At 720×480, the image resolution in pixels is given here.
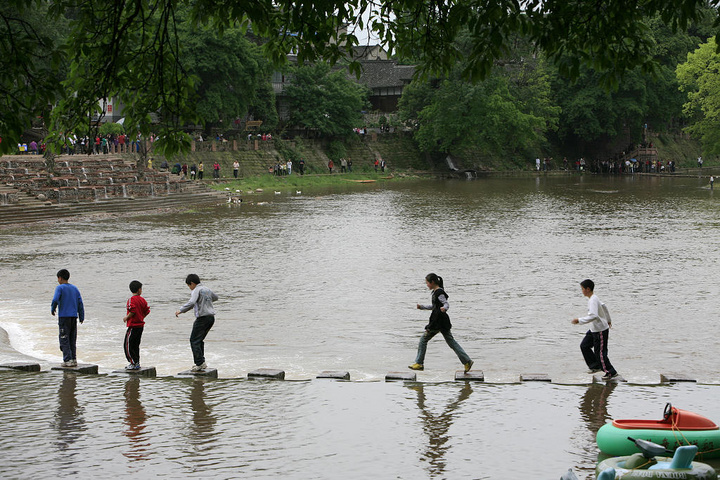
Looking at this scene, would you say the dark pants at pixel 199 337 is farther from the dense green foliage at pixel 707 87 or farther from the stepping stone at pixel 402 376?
the dense green foliage at pixel 707 87

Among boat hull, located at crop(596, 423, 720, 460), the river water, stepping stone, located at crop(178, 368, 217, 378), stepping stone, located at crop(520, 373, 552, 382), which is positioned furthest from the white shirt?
stepping stone, located at crop(178, 368, 217, 378)

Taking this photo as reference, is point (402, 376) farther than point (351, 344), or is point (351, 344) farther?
point (351, 344)

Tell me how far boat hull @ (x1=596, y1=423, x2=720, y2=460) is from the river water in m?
0.29

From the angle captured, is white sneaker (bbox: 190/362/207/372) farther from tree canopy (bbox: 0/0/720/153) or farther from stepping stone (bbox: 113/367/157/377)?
tree canopy (bbox: 0/0/720/153)

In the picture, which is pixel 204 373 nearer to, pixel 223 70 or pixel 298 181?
pixel 223 70

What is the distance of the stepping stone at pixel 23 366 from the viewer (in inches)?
468

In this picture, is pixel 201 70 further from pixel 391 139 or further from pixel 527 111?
pixel 527 111

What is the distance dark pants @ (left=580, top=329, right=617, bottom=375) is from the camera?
11.8m

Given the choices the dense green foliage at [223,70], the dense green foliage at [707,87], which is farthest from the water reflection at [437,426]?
the dense green foliage at [707,87]

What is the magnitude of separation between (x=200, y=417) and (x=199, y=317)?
263 cm

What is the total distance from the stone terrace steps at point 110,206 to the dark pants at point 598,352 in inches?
1064

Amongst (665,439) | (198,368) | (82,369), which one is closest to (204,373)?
(198,368)

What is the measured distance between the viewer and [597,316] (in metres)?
11.9

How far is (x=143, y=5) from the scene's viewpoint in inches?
385
